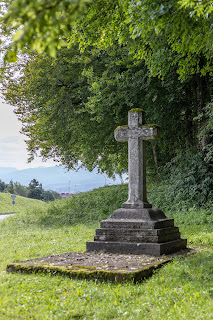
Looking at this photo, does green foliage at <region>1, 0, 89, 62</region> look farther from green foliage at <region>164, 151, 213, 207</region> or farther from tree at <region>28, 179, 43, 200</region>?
tree at <region>28, 179, 43, 200</region>

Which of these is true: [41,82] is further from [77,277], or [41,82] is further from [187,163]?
[77,277]

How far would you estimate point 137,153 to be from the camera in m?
10.3

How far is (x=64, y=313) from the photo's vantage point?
5316 mm

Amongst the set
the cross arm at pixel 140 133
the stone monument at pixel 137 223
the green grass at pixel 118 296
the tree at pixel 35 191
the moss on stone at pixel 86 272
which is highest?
the tree at pixel 35 191

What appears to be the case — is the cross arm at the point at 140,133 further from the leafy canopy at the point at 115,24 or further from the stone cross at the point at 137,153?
the leafy canopy at the point at 115,24

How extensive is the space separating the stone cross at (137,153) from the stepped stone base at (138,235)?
34cm

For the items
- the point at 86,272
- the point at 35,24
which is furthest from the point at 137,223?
the point at 35,24

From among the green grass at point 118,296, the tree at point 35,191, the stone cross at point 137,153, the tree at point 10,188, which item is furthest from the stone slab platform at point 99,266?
the tree at point 10,188

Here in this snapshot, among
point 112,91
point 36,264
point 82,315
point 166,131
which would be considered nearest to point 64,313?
point 82,315

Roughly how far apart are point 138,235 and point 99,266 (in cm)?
197

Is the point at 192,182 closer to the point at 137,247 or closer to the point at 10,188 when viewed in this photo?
the point at 137,247

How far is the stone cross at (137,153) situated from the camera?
1007 centimetres

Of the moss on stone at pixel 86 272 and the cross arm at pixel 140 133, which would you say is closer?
the moss on stone at pixel 86 272

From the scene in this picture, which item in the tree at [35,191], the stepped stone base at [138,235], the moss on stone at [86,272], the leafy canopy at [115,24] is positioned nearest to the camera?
the leafy canopy at [115,24]
